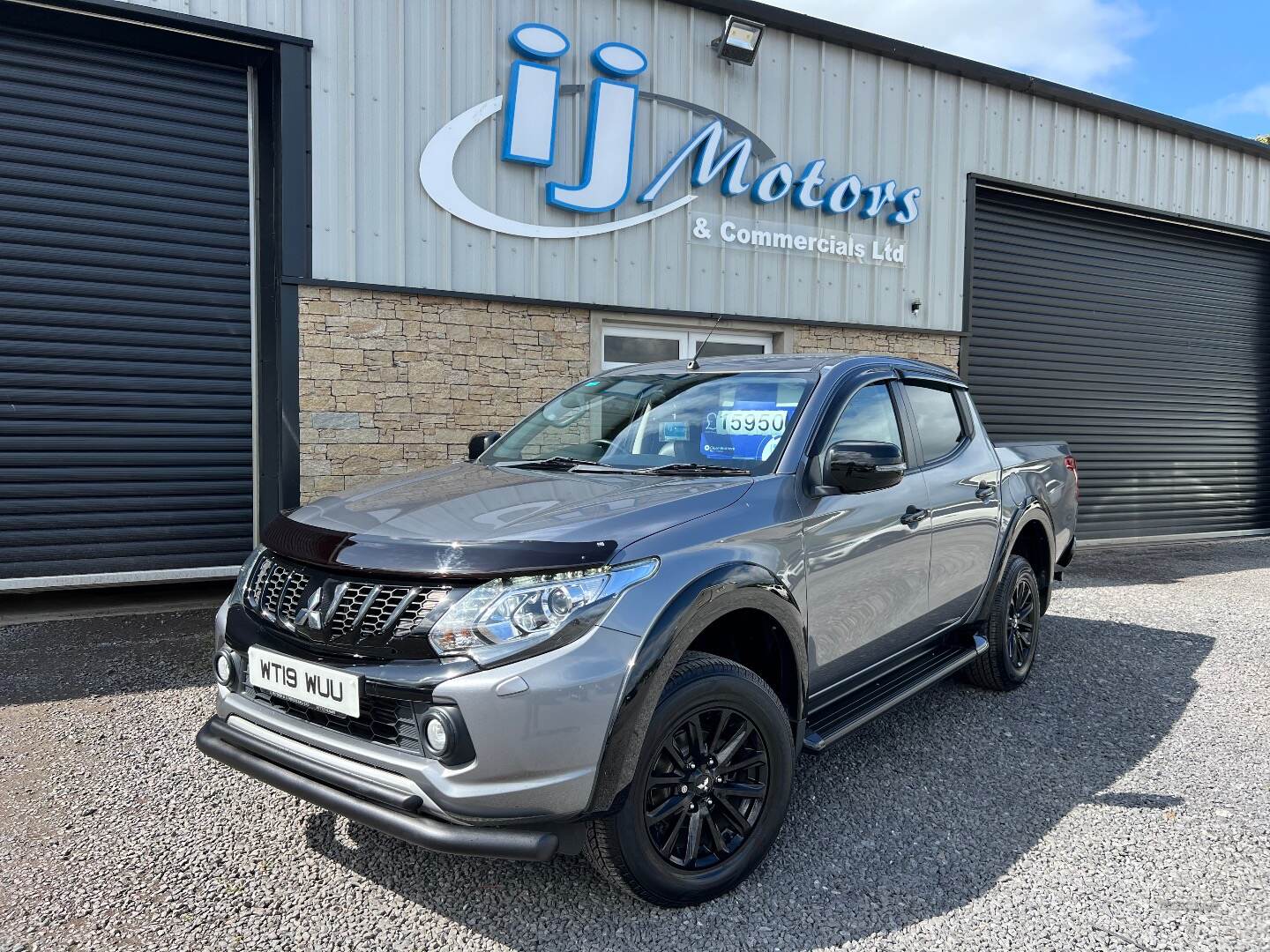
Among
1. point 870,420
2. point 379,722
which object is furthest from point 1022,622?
point 379,722

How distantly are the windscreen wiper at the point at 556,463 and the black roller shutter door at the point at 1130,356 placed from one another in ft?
25.7

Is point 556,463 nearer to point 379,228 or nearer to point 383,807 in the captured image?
point 383,807

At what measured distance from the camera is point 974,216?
994 cm

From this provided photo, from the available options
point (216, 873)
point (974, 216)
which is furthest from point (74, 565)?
point (974, 216)

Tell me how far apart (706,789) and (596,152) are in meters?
6.26

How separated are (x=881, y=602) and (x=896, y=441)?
0.79 meters

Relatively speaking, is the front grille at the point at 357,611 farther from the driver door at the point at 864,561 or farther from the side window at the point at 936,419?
the side window at the point at 936,419

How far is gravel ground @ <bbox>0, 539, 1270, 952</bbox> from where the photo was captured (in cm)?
247

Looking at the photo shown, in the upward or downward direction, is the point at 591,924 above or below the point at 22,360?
below

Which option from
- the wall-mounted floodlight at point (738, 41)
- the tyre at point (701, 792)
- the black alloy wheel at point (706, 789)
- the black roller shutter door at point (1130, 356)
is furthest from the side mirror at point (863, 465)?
the black roller shutter door at point (1130, 356)

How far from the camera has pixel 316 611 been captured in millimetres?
2432

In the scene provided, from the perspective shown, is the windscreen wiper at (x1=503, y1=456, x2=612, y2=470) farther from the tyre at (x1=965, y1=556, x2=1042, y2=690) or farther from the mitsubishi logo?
the tyre at (x1=965, y1=556, x2=1042, y2=690)

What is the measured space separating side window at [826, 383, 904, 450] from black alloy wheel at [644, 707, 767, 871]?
1212 mm

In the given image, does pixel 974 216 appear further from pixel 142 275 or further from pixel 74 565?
pixel 74 565
